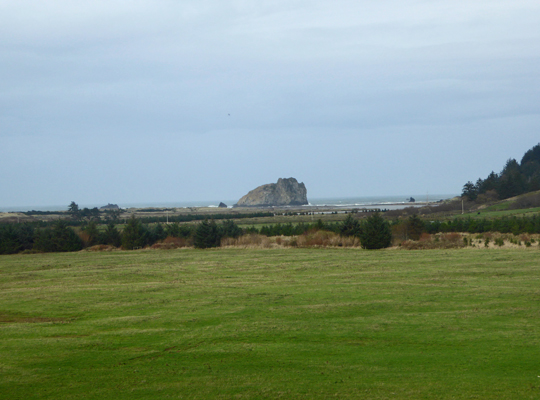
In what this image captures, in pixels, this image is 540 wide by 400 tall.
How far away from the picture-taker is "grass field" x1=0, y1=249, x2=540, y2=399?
7.88 meters

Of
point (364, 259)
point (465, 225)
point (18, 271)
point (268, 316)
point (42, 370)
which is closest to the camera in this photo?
point (42, 370)

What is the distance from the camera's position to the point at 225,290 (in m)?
18.3

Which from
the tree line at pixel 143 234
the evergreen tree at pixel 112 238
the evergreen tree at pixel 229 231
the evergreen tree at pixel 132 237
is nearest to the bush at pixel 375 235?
the tree line at pixel 143 234

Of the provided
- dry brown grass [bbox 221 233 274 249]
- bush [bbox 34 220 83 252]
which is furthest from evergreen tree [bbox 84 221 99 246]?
dry brown grass [bbox 221 233 274 249]

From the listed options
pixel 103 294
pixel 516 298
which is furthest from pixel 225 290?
pixel 516 298

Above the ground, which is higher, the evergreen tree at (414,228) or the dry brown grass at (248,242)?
the evergreen tree at (414,228)

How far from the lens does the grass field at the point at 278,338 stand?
788 centimetres

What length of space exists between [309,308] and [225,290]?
16.2ft

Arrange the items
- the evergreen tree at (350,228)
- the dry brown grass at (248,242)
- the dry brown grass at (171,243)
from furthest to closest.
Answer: the dry brown grass at (171,243) → the evergreen tree at (350,228) → the dry brown grass at (248,242)

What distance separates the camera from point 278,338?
10.9 metres

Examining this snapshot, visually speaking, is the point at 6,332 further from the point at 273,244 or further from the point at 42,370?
the point at 273,244

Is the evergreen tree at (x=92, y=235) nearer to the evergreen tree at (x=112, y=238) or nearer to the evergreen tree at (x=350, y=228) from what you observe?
the evergreen tree at (x=112, y=238)

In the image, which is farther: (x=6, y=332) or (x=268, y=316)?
(x=268, y=316)

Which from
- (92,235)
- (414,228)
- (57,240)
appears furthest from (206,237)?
(414,228)
